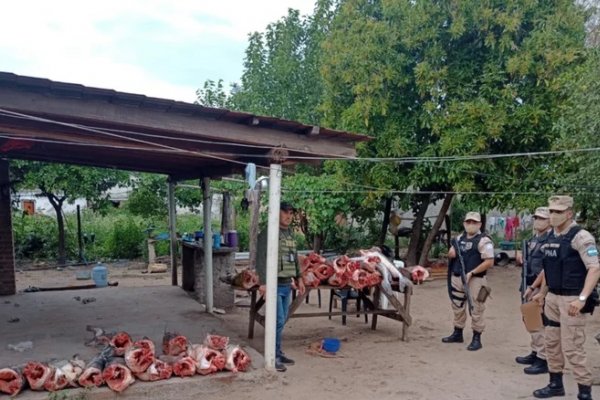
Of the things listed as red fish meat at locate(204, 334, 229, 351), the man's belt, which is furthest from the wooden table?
the man's belt

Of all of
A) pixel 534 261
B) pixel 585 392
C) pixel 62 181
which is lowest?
Answer: pixel 585 392

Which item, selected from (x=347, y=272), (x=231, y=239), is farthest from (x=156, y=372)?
(x=231, y=239)

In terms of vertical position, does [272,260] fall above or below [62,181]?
below

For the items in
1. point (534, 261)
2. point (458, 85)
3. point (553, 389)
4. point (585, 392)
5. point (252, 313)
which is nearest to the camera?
point (585, 392)

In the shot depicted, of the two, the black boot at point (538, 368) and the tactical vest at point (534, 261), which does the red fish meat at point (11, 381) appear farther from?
the tactical vest at point (534, 261)

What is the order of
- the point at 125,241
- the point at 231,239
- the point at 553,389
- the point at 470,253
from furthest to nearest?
the point at 125,241 < the point at 231,239 < the point at 470,253 < the point at 553,389

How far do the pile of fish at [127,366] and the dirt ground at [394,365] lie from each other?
0.47 ft

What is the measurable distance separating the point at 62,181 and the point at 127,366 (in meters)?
9.73

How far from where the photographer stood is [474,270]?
6.36m

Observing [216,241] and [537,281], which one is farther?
[216,241]

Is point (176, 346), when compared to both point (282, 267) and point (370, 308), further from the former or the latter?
point (370, 308)

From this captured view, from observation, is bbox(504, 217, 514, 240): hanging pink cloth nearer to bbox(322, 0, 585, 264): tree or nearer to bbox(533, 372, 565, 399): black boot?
bbox(322, 0, 585, 264): tree

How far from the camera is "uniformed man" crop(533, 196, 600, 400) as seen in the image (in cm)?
441

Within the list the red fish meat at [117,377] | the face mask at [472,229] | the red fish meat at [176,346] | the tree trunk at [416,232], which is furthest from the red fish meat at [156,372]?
the tree trunk at [416,232]
